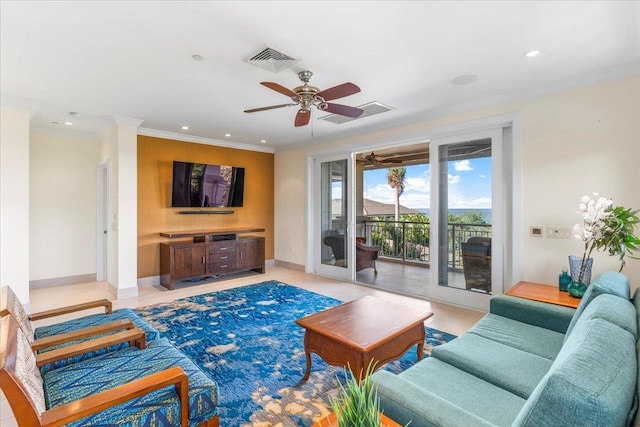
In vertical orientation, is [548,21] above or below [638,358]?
above

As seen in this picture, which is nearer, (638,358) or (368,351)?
(638,358)

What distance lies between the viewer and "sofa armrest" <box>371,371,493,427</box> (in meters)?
1.18

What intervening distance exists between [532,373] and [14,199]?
562cm

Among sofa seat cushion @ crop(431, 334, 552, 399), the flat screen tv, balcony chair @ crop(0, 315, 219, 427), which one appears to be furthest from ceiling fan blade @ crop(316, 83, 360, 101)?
the flat screen tv

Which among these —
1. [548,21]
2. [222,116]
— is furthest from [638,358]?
[222,116]

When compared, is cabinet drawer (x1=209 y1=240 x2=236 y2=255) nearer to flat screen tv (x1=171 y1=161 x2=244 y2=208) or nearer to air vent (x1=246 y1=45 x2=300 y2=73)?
flat screen tv (x1=171 y1=161 x2=244 y2=208)

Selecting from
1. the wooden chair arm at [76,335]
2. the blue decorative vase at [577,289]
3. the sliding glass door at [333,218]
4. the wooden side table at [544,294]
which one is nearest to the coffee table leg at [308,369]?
the wooden chair arm at [76,335]

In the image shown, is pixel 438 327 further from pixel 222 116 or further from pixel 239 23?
pixel 222 116

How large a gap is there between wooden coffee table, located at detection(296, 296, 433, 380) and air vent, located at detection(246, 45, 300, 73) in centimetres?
224

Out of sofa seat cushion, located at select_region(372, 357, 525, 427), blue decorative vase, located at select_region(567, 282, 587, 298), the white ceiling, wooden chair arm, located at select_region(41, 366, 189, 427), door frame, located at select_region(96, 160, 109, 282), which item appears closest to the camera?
wooden chair arm, located at select_region(41, 366, 189, 427)

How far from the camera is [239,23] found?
227 centimetres

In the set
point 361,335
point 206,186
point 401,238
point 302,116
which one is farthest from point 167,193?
point 401,238

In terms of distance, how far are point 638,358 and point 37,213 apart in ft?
23.4

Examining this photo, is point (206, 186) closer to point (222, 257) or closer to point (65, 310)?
point (222, 257)
